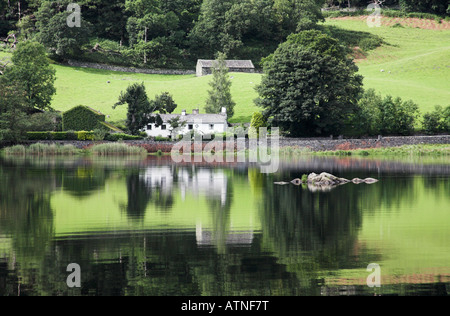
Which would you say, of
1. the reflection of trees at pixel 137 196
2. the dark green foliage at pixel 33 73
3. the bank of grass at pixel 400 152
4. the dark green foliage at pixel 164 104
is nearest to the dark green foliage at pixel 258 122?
the bank of grass at pixel 400 152

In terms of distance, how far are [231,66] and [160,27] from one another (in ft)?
73.7

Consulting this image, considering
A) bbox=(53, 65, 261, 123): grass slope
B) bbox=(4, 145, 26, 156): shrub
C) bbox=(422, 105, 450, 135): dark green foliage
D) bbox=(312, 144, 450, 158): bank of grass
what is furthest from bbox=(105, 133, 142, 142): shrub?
bbox=(422, 105, 450, 135): dark green foliage

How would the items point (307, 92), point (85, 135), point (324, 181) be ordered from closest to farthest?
point (324, 181) < point (307, 92) < point (85, 135)

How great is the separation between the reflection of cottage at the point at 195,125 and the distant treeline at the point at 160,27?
46696mm

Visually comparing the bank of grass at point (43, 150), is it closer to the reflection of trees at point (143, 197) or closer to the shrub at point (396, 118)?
the reflection of trees at point (143, 197)

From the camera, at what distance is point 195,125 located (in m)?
90.7

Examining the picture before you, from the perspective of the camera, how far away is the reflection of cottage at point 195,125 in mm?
87312

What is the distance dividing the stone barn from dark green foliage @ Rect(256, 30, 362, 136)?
47896 millimetres

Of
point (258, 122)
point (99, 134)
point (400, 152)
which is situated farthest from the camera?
point (258, 122)

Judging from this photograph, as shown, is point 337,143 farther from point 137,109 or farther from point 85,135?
point 85,135

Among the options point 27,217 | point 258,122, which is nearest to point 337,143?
point 258,122

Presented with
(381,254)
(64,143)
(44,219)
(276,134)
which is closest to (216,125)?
(276,134)

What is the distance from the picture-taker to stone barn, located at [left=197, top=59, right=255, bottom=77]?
427ft

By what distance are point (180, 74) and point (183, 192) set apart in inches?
4160
